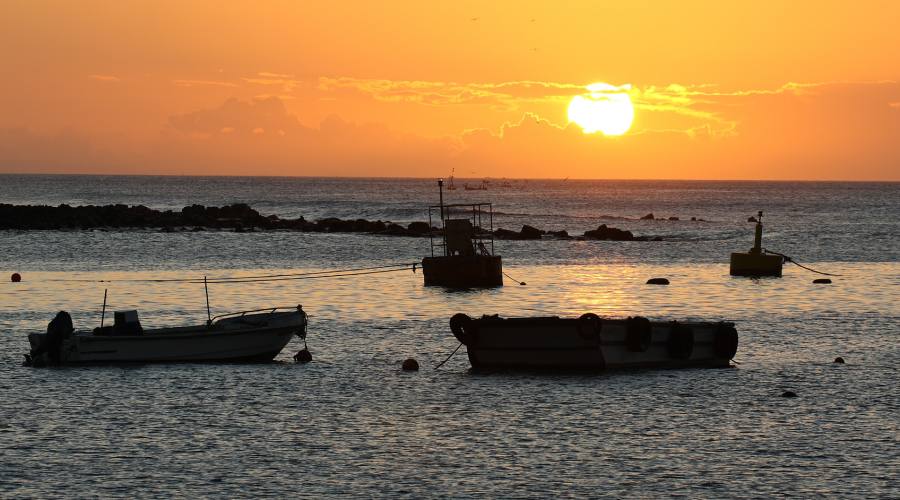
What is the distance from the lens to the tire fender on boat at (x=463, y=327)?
30938mm

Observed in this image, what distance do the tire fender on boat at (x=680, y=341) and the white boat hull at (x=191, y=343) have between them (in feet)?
34.6

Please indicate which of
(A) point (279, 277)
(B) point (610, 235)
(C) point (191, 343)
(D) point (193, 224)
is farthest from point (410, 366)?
(D) point (193, 224)

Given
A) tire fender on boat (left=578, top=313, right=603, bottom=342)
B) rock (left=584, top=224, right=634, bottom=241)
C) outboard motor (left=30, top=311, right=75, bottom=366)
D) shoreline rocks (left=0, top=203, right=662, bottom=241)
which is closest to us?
tire fender on boat (left=578, top=313, right=603, bottom=342)

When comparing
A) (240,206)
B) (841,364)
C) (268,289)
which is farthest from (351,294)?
(240,206)

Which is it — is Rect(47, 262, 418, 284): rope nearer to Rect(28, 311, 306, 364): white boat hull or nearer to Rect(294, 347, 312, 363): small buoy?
Rect(28, 311, 306, 364): white boat hull

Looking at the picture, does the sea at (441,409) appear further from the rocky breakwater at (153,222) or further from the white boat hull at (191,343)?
the rocky breakwater at (153,222)

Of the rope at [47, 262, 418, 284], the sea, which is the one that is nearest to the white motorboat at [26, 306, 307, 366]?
the sea

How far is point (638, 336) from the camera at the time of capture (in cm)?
3070

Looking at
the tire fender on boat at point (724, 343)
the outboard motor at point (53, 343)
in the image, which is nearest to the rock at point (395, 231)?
the tire fender on boat at point (724, 343)

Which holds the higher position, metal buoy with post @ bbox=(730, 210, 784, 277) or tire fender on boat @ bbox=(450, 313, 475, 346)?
tire fender on boat @ bbox=(450, 313, 475, 346)

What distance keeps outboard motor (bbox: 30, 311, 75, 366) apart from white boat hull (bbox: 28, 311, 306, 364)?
0.10 metres

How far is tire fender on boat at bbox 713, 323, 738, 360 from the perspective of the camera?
32.1 meters

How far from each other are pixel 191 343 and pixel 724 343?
15.0 meters

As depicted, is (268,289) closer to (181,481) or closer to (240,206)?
(181,481)
